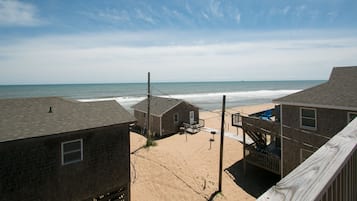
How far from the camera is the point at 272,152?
694 inches

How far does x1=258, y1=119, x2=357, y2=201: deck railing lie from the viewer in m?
1.25

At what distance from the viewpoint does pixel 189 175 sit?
52.4 ft

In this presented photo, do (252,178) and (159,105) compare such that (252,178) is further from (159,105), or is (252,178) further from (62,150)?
(159,105)

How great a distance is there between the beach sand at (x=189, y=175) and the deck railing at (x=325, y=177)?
1263 cm

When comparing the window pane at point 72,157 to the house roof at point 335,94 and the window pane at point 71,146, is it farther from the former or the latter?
the house roof at point 335,94

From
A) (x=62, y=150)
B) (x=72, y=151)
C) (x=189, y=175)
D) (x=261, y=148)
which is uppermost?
(x=62, y=150)

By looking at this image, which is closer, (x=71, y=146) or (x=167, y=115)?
(x=71, y=146)

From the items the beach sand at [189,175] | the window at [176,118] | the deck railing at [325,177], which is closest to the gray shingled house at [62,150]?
the beach sand at [189,175]

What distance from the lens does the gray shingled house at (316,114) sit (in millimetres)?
12886

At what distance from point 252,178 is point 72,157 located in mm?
12973

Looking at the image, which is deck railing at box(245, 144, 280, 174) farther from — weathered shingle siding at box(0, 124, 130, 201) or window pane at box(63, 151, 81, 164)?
window pane at box(63, 151, 81, 164)

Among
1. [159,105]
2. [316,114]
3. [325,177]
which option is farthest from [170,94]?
[325,177]

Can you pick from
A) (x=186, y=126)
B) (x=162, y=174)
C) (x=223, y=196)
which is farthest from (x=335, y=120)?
(x=186, y=126)

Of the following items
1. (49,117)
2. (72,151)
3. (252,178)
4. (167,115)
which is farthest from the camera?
(167,115)
